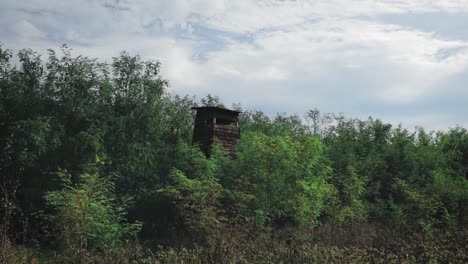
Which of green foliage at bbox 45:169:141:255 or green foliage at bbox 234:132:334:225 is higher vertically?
green foliage at bbox 234:132:334:225

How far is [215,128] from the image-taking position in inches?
968

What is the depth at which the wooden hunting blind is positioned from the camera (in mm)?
24497

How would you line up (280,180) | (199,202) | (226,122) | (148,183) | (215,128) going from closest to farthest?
(199,202) → (280,180) → (148,183) → (215,128) → (226,122)

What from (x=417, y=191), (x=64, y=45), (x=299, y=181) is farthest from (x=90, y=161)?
(x=417, y=191)

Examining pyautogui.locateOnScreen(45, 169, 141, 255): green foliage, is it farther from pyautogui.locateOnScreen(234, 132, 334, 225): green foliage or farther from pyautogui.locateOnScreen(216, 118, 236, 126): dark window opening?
pyautogui.locateOnScreen(216, 118, 236, 126): dark window opening

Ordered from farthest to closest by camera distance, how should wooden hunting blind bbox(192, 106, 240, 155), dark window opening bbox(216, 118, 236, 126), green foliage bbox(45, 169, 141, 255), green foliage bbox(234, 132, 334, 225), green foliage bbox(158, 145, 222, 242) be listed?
1. dark window opening bbox(216, 118, 236, 126)
2. wooden hunting blind bbox(192, 106, 240, 155)
3. green foliage bbox(234, 132, 334, 225)
4. green foliage bbox(158, 145, 222, 242)
5. green foliage bbox(45, 169, 141, 255)

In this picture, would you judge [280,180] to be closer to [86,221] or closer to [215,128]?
[215,128]

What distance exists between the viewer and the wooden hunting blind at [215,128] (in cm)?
2450

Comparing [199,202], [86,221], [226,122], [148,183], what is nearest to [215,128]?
[226,122]

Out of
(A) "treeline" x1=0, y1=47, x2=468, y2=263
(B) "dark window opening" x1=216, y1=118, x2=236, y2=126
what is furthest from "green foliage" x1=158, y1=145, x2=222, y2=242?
(B) "dark window opening" x1=216, y1=118, x2=236, y2=126

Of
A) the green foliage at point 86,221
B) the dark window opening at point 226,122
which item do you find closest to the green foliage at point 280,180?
the green foliage at point 86,221

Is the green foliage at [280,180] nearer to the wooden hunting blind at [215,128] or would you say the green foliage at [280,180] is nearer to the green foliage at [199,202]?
the green foliage at [199,202]

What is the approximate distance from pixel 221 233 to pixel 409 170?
1275cm

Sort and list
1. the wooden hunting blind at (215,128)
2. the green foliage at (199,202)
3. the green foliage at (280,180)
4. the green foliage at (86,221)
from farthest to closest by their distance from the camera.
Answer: the wooden hunting blind at (215,128) < the green foliage at (280,180) < the green foliage at (199,202) < the green foliage at (86,221)
